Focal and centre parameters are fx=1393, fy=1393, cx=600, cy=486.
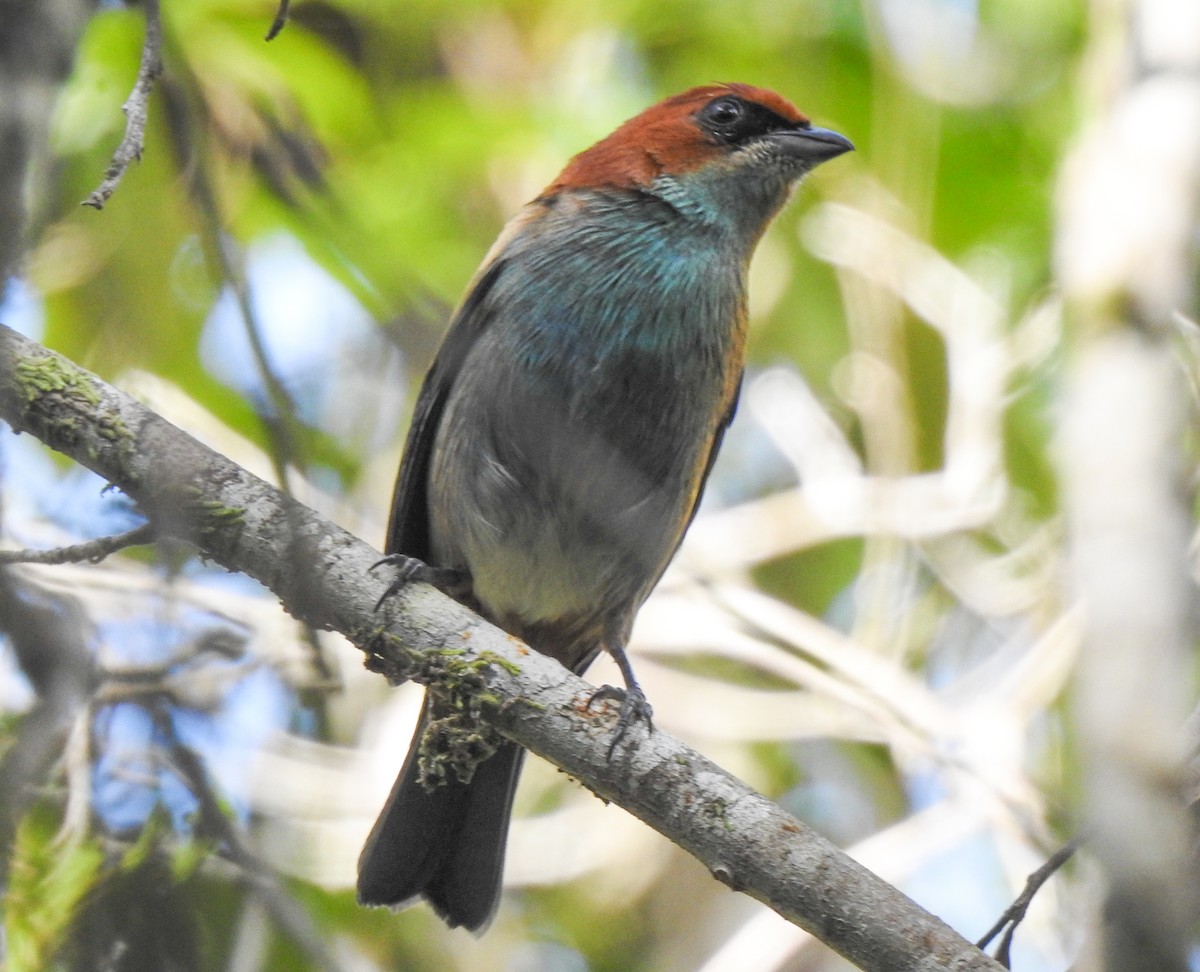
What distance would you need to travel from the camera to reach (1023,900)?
2473mm

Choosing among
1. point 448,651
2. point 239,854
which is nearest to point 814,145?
point 448,651

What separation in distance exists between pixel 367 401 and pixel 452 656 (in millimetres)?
2103

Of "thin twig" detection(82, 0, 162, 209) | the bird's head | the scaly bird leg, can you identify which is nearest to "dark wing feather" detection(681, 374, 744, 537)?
the bird's head

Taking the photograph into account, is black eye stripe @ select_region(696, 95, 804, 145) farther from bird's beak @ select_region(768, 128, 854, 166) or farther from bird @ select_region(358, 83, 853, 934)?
bird @ select_region(358, 83, 853, 934)

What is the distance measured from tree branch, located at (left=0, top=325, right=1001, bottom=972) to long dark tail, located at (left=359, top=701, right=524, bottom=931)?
3.19 ft

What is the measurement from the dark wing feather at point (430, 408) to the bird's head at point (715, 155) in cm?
51

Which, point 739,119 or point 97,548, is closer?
point 97,548

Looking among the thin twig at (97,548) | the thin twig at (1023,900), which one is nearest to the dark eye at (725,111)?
the thin twig at (97,548)

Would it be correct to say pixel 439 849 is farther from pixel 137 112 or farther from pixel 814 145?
pixel 814 145

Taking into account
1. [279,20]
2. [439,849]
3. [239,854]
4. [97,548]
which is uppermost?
[279,20]

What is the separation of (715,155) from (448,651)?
2021 millimetres

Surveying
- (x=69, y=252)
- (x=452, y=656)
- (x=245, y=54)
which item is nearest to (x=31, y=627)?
(x=452, y=656)

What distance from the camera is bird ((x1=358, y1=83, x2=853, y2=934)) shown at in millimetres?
3836

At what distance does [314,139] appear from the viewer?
5.30 m
